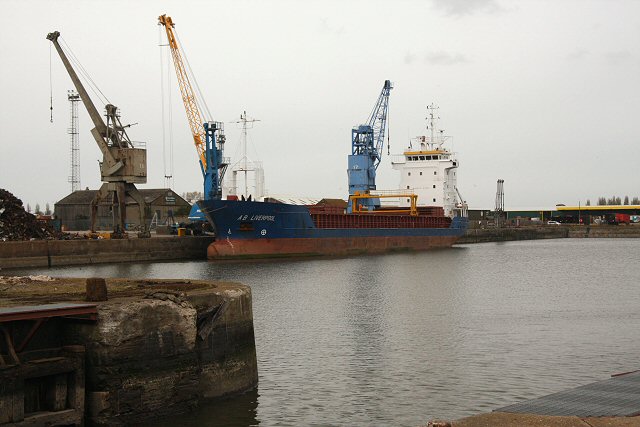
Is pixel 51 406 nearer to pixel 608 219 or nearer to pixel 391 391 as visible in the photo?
pixel 391 391

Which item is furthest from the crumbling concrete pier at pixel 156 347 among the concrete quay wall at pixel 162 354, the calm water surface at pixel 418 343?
the calm water surface at pixel 418 343

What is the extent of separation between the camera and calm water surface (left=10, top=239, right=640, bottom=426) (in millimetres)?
11711

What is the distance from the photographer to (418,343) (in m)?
17.0

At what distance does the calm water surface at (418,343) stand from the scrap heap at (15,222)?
9151 mm

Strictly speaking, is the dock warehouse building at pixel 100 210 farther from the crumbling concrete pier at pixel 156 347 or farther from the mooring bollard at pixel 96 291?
the mooring bollard at pixel 96 291

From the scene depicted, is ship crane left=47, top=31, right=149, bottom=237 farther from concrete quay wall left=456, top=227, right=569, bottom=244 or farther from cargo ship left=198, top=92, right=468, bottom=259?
concrete quay wall left=456, top=227, right=569, bottom=244

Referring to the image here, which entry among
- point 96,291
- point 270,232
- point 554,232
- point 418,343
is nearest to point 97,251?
point 270,232

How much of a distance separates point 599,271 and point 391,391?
1157 inches

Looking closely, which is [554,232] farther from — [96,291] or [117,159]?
[96,291]

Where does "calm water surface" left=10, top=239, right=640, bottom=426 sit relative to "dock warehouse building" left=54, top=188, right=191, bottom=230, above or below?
below

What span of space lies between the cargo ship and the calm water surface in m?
9.04

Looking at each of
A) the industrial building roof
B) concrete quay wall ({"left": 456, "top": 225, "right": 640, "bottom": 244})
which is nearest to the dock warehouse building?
the industrial building roof

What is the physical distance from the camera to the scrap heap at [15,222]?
135 feet

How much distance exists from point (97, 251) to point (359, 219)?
1948 centimetres
